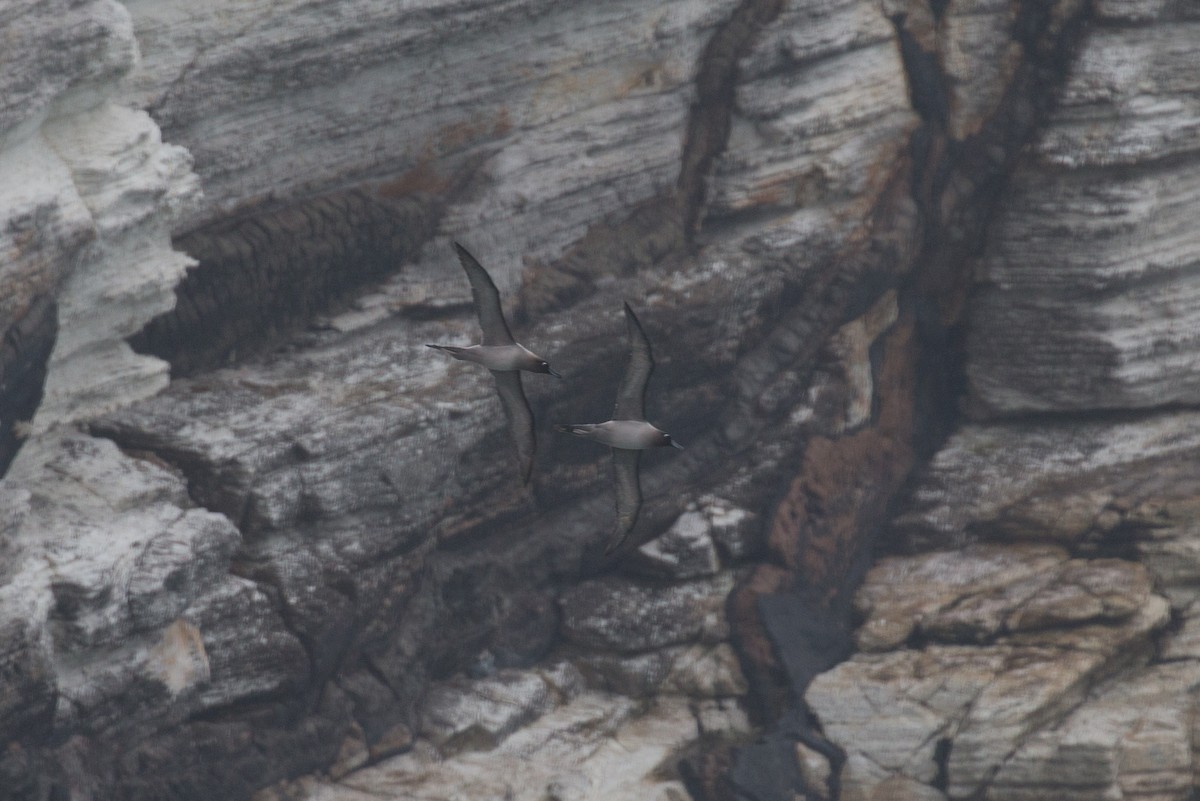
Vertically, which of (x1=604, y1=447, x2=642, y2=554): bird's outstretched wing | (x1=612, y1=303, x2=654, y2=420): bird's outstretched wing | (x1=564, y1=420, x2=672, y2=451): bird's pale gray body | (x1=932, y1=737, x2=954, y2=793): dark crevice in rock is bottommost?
(x1=932, y1=737, x2=954, y2=793): dark crevice in rock

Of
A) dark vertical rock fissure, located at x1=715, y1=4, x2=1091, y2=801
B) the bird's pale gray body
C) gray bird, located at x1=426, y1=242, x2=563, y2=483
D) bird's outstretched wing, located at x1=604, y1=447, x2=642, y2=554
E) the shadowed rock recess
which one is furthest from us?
dark vertical rock fissure, located at x1=715, y1=4, x2=1091, y2=801

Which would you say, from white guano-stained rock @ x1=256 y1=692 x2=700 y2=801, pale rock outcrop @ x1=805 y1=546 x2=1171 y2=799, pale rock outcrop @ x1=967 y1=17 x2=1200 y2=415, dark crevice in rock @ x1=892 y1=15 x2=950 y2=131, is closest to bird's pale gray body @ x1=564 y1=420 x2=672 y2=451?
white guano-stained rock @ x1=256 y1=692 x2=700 y2=801

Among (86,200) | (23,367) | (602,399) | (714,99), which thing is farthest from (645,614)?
(86,200)

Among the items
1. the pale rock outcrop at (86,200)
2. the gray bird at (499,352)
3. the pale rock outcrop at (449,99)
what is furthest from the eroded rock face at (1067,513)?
the pale rock outcrop at (86,200)

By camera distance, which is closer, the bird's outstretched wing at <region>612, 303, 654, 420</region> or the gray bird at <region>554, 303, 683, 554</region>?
the bird's outstretched wing at <region>612, 303, 654, 420</region>

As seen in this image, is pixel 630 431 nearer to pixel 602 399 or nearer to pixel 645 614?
pixel 602 399

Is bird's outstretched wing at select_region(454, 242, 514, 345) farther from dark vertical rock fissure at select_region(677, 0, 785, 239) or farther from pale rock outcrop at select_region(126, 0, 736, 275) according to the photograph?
dark vertical rock fissure at select_region(677, 0, 785, 239)

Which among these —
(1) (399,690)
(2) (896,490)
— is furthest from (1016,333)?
(1) (399,690)

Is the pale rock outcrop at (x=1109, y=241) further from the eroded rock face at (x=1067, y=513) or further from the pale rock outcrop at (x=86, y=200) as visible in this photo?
the pale rock outcrop at (x=86, y=200)
